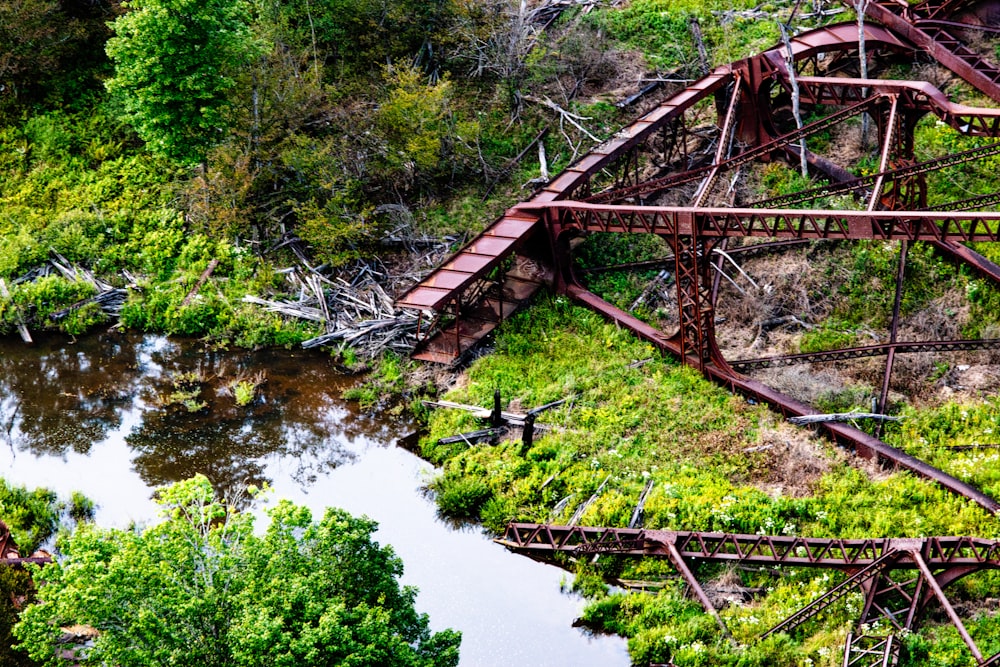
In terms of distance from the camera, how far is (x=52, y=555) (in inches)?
688

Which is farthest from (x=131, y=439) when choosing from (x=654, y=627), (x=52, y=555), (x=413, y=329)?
(x=654, y=627)

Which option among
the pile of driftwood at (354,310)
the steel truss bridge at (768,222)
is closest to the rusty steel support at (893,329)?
the steel truss bridge at (768,222)

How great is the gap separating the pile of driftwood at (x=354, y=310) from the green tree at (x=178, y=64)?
4.11 m

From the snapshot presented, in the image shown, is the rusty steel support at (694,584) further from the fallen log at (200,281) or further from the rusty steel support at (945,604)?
the fallen log at (200,281)

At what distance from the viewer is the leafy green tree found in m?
13.0

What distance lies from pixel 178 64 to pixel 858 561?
17227 mm

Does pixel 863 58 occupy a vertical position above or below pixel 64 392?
above

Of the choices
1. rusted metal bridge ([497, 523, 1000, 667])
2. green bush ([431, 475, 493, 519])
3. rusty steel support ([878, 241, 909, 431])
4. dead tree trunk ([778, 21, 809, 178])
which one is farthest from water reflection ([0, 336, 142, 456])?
dead tree trunk ([778, 21, 809, 178])

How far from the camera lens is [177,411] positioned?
70.0 feet

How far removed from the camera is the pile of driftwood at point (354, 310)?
875 inches

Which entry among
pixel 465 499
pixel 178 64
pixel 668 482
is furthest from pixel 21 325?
pixel 668 482

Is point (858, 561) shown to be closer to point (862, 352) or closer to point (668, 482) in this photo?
point (668, 482)

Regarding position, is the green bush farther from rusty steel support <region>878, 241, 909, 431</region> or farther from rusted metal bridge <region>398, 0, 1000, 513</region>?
rusty steel support <region>878, 241, 909, 431</region>

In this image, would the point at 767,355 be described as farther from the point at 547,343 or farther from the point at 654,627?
the point at 654,627
